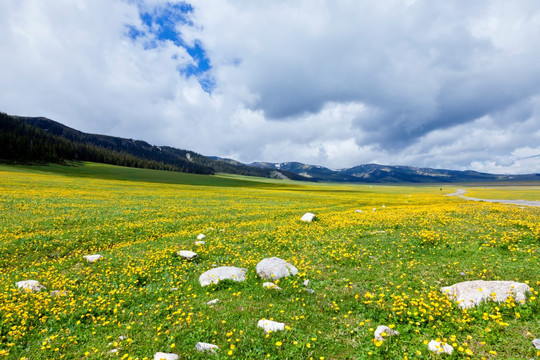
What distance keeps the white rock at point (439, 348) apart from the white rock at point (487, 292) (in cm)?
266

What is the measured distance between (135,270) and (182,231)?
28.4ft

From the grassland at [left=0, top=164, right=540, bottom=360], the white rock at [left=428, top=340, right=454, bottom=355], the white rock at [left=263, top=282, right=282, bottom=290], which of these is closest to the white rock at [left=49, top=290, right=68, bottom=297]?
the grassland at [left=0, top=164, right=540, bottom=360]

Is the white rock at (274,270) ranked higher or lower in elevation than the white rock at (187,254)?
A: higher

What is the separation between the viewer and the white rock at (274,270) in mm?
11234

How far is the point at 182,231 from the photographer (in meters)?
20.7

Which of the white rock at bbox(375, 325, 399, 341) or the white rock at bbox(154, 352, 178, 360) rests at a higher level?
the white rock at bbox(375, 325, 399, 341)

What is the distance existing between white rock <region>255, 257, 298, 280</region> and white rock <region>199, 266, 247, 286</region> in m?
0.93

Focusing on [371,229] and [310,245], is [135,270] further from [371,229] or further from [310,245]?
[371,229]

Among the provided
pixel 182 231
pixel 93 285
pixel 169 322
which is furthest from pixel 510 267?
pixel 182 231

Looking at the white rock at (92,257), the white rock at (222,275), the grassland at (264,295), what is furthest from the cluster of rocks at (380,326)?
the white rock at (92,257)

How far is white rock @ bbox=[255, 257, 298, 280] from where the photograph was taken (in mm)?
11234

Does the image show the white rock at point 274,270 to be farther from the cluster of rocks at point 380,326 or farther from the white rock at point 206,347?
the white rock at point 206,347

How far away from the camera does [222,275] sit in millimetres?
11227

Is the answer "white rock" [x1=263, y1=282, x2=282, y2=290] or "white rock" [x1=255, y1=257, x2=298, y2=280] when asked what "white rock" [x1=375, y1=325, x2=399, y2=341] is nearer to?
"white rock" [x1=263, y1=282, x2=282, y2=290]
